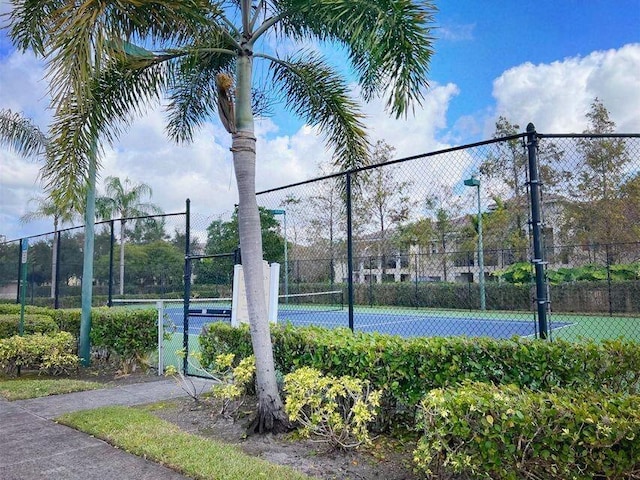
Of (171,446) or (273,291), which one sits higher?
(273,291)

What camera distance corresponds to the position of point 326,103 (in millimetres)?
5949

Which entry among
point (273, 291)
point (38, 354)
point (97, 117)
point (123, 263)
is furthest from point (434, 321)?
point (97, 117)

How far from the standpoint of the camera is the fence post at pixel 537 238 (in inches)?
150

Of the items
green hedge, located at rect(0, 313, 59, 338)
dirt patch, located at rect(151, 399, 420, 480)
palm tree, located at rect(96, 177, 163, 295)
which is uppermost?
palm tree, located at rect(96, 177, 163, 295)

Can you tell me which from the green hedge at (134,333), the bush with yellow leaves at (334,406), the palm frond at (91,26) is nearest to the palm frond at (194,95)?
the palm frond at (91,26)

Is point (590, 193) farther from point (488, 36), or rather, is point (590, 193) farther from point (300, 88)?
point (300, 88)

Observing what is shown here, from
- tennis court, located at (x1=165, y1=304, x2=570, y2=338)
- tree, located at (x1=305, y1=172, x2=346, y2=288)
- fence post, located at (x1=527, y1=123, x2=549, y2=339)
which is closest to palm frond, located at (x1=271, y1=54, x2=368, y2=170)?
fence post, located at (x1=527, y1=123, x2=549, y2=339)

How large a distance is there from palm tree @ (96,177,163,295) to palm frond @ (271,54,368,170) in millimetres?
24036

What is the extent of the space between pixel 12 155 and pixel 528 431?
43.8 ft

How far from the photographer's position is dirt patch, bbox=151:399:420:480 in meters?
3.27

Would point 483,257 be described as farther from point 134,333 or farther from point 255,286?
point 255,286

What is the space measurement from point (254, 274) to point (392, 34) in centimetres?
256

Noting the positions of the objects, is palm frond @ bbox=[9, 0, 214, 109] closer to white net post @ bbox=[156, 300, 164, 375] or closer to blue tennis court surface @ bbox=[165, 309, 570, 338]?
white net post @ bbox=[156, 300, 164, 375]

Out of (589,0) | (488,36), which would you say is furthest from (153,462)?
(589,0)
